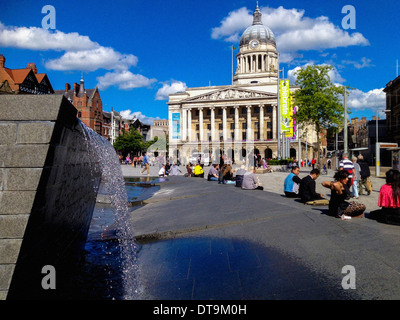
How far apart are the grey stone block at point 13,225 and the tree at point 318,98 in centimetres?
2883

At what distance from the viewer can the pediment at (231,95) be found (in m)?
82.2

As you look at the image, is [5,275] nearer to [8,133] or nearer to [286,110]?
[8,133]

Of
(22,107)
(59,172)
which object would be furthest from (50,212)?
(22,107)

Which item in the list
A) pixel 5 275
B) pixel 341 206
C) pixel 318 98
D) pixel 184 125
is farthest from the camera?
pixel 184 125

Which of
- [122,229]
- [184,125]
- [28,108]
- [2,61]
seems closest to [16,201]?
[28,108]

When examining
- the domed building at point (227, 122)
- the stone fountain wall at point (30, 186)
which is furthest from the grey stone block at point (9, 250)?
the domed building at point (227, 122)

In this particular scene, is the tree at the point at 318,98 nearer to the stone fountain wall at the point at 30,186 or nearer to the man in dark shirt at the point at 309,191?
the man in dark shirt at the point at 309,191

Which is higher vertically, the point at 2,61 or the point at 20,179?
the point at 2,61

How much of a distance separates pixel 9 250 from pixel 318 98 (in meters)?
29.4

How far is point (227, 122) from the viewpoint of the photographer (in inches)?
3487

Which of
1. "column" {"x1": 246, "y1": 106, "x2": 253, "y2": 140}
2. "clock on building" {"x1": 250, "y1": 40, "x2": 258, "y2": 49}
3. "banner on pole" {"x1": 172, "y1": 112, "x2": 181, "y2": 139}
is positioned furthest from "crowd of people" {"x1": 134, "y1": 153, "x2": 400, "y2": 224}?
"clock on building" {"x1": 250, "y1": 40, "x2": 258, "y2": 49}

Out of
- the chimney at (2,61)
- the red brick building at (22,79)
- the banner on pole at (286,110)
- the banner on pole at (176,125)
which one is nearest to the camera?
the banner on pole at (286,110)

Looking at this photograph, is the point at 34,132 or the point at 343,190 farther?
the point at 343,190

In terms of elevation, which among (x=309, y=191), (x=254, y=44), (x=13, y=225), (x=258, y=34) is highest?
(x=258, y=34)
